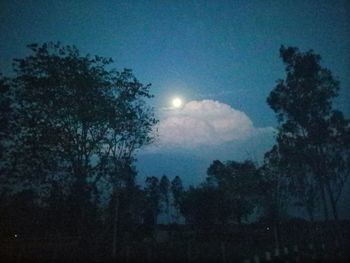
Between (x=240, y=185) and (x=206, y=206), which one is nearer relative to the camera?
(x=206, y=206)

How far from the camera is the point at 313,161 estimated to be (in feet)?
127

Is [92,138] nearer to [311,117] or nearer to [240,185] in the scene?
[311,117]

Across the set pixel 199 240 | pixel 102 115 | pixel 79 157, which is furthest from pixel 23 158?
pixel 199 240

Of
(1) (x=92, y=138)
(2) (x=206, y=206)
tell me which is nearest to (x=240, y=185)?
(2) (x=206, y=206)

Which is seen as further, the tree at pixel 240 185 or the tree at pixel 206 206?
the tree at pixel 240 185

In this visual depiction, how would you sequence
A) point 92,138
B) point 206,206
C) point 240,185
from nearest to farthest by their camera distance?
point 92,138
point 206,206
point 240,185

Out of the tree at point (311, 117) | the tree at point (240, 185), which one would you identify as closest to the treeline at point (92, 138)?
the tree at point (311, 117)

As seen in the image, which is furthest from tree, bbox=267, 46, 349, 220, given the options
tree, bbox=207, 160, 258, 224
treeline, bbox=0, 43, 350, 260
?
tree, bbox=207, 160, 258, 224

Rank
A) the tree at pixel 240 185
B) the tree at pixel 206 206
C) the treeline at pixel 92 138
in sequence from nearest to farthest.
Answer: the treeline at pixel 92 138 → the tree at pixel 206 206 → the tree at pixel 240 185

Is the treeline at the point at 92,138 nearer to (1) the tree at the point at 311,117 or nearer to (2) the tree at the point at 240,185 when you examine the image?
(1) the tree at the point at 311,117

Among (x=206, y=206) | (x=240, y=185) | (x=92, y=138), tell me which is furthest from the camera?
(x=240, y=185)

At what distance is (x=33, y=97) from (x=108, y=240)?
14281 mm

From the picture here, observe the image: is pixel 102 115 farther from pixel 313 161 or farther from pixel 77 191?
pixel 313 161

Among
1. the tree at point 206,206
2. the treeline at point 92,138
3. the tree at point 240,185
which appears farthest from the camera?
the tree at point 240,185
